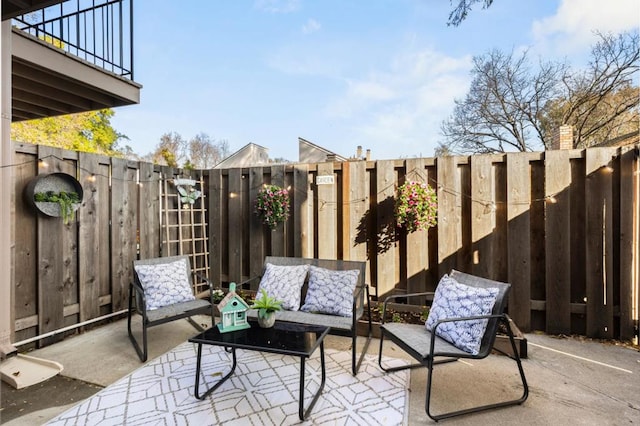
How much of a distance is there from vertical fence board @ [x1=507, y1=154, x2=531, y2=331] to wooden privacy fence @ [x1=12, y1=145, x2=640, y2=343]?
11 mm

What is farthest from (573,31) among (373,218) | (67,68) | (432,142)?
(67,68)

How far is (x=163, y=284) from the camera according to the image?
10.8ft

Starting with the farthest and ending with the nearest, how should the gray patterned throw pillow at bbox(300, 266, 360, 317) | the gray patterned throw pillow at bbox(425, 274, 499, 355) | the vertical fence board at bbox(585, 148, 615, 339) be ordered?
the vertical fence board at bbox(585, 148, 615, 339) → the gray patterned throw pillow at bbox(300, 266, 360, 317) → the gray patterned throw pillow at bbox(425, 274, 499, 355)

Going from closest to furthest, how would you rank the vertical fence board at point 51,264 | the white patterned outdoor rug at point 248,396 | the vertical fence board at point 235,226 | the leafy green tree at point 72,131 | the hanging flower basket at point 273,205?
the white patterned outdoor rug at point 248,396, the vertical fence board at point 51,264, the hanging flower basket at point 273,205, the vertical fence board at point 235,226, the leafy green tree at point 72,131

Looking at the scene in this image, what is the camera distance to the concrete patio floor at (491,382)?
2.09 meters

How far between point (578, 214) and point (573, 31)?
767cm

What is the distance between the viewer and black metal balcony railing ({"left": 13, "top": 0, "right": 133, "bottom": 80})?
4055 millimetres

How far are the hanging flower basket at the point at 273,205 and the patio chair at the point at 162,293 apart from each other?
1206 mm

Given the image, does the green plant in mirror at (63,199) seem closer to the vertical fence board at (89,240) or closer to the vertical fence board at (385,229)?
the vertical fence board at (89,240)

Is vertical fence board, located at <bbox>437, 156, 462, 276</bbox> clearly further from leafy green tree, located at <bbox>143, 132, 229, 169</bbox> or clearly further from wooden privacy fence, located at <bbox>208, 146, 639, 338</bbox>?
leafy green tree, located at <bbox>143, 132, 229, 169</bbox>

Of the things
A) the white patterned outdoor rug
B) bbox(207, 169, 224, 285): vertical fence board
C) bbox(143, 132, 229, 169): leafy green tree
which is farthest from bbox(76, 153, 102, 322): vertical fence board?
bbox(143, 132, 229, 169): leafy green tree

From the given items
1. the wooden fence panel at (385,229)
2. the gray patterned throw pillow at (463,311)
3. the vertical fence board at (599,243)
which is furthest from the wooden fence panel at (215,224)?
the vertical fence board at (599,243)

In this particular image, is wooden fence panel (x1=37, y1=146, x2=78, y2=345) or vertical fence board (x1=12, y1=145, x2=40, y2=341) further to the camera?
wooden fence panel (x1=37, y1=146, x2=78, y2=345)

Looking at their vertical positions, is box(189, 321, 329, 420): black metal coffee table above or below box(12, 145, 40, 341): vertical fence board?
below
